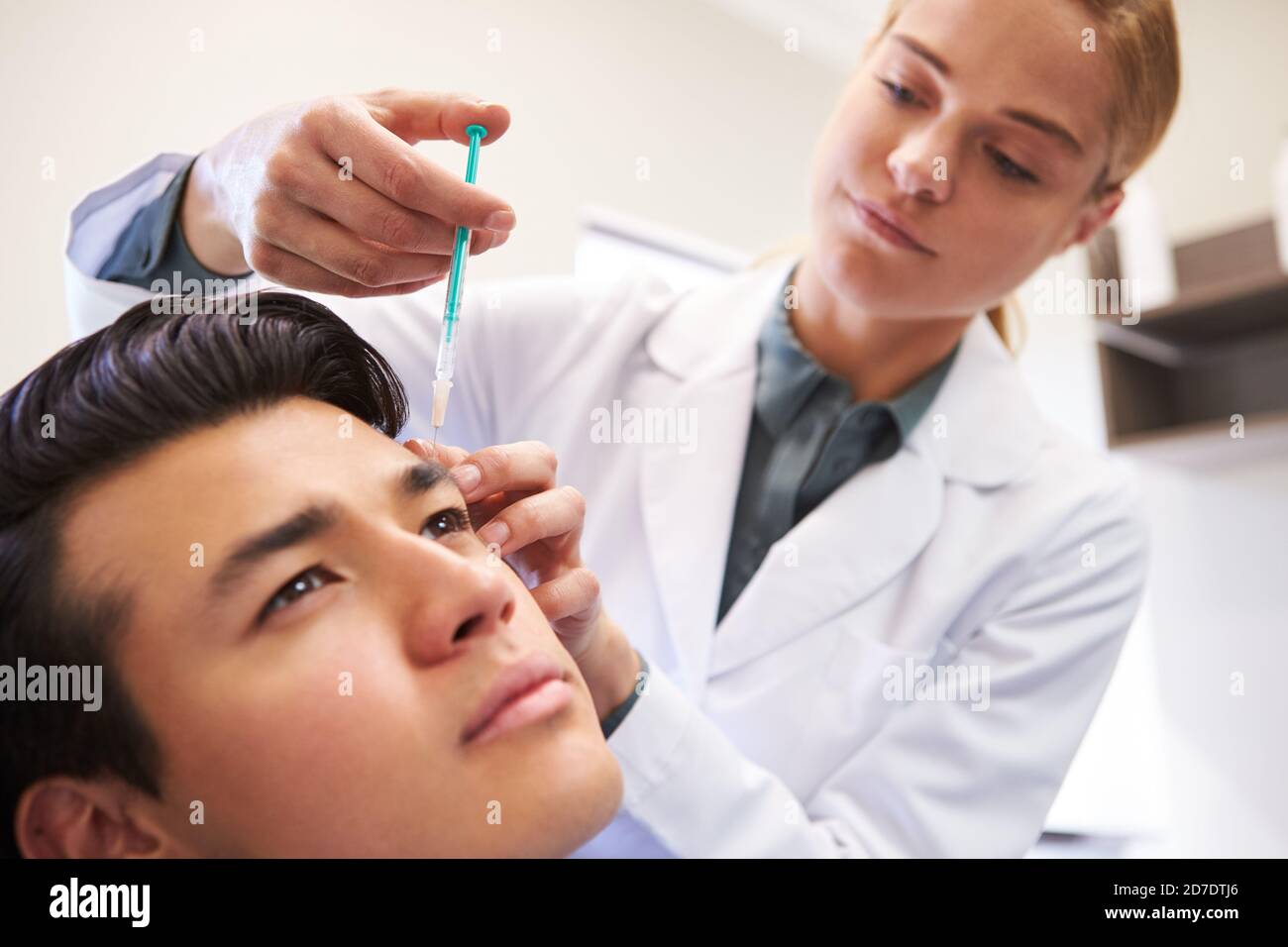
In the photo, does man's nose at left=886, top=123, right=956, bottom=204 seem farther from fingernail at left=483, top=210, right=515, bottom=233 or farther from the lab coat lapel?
fingernail at left=483, top=210, right=515, bottom=233

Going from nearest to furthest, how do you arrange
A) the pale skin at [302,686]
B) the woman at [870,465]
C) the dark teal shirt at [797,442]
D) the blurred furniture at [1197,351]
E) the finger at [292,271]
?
the pale skin at [302,686] < the finger at [292,271] < the woman at [870,465] < the dark teal shirt at [797,442] < the blurred furniture at [1197,351]

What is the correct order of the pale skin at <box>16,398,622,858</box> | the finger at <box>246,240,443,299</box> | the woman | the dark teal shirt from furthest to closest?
the dark teal shirt → the woman → the finger at <box>246,240,443,299</box> → the pale skin at <box>16,398,622,858</box>

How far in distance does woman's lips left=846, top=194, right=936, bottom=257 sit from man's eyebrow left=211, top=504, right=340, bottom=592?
0.73 metres

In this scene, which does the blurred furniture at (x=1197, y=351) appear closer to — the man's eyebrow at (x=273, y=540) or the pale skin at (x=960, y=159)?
the pale skin at (x=960, y=159)

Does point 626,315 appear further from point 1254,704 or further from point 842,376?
point 1254,704

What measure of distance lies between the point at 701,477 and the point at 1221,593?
1821mm

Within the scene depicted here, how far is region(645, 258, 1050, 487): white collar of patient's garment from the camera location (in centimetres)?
127

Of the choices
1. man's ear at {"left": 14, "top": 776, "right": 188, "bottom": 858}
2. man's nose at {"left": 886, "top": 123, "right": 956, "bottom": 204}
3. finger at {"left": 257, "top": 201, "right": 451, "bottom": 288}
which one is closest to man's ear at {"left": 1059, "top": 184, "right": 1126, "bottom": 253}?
man's nose at {"left": 886, "top": 123, "right": 956, "bottom": 204}

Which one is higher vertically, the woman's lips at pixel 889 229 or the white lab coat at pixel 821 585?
the woman's lips at pixel 889 229

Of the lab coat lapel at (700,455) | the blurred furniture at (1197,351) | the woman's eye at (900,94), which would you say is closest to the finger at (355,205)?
the lab coat lapel at (700,455)

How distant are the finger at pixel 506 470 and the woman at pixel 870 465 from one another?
216 millimetres

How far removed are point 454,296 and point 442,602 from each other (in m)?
0.23

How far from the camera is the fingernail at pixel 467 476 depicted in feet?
2.61
